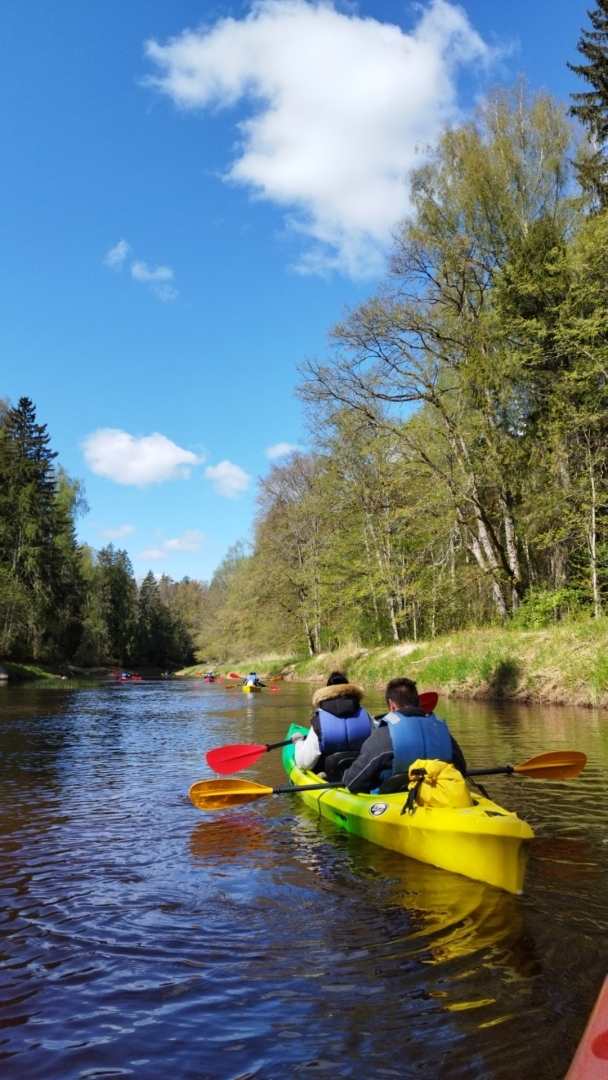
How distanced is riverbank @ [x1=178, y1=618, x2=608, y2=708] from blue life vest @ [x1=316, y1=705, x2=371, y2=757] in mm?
7756

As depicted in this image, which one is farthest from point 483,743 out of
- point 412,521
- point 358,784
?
point 412,521

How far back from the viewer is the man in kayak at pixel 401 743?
17.1 feet

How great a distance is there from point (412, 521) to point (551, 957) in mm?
17666

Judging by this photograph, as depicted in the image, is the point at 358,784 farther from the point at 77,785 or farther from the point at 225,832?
the point at 77,785

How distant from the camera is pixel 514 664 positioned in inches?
626

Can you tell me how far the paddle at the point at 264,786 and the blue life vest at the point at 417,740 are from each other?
91 centimetres

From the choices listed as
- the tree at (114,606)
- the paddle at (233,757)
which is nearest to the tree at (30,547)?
the tree at (114,606)

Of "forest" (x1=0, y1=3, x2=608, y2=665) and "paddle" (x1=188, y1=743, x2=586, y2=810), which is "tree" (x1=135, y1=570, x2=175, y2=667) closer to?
"forest" (x1=0, y1=3, x2=608, y2=665)

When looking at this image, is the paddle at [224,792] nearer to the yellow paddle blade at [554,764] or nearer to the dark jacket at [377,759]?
the dark jacket at [377,759]

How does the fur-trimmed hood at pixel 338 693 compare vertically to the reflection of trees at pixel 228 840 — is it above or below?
above

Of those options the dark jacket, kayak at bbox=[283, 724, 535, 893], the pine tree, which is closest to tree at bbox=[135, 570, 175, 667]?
the pine tree

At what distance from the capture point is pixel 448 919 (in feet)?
12.5

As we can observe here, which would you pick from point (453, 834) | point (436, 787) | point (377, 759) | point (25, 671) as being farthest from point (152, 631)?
point (453, 834)

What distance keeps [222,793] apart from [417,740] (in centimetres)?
192
